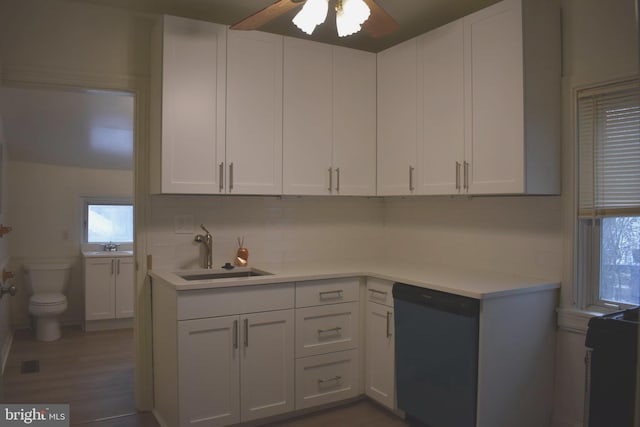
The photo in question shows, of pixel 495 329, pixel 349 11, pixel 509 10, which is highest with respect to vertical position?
pixel 509 10

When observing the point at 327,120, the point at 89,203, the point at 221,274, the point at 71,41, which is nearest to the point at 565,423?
the point at 221,274

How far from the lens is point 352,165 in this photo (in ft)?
10.8

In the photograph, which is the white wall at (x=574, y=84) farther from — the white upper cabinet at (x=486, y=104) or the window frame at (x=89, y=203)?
the window frame at (x=89, y=203)

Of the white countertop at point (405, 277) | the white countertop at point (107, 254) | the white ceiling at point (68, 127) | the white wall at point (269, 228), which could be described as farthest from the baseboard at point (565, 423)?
the white countertop at point (107, 254)

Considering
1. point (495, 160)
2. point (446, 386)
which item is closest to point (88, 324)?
point (446, 386)

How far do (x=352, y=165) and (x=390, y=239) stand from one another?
0.77m

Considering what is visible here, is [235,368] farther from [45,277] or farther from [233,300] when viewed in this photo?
[45,277]

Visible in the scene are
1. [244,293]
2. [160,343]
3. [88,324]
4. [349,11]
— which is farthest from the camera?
[88,324]

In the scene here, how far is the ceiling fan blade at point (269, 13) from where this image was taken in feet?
6.58

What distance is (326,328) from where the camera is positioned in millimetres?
2873

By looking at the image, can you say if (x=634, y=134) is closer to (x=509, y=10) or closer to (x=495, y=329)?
(x=509, y=10)

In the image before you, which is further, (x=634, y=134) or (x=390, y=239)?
→ (x=390, y=239)

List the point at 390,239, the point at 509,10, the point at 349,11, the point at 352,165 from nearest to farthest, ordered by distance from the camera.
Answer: the point at 349,11 → the point at 509,10 → the point at 352,165 → the point at 390,239

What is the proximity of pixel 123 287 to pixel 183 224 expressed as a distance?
2288 mm
